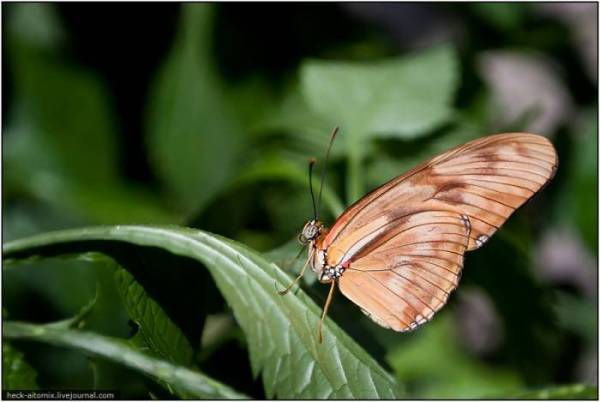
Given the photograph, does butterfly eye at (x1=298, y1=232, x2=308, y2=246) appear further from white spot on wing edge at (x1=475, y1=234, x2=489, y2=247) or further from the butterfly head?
white spot on wing edge at (x1=475, y1=234, x2=489, y2=247)

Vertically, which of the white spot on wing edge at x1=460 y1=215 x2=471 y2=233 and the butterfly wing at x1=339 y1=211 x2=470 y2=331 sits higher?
the white spot on wing edge at x1=460 y1=215 x2=471 y2=233

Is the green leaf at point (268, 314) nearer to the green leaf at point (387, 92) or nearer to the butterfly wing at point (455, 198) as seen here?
the butterfly wing at point (455, 198)

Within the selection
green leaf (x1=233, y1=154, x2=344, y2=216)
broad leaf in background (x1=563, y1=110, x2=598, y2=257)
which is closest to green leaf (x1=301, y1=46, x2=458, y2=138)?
green leaf (x1=233, y1=154, x2=344, y2=216)

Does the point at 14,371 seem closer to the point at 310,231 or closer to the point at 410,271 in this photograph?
the point at 310,231

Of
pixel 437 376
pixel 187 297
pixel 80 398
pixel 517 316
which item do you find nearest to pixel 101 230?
pixel 187 297

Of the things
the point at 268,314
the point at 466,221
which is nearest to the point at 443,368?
the point at 466,221

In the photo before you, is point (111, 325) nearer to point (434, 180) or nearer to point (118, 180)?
point (118, 180)
